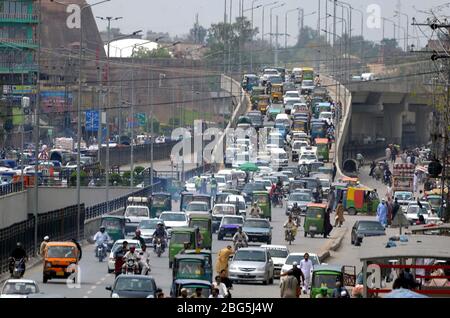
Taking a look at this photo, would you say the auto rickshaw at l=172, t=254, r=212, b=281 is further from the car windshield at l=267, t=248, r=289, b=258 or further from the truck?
the truck

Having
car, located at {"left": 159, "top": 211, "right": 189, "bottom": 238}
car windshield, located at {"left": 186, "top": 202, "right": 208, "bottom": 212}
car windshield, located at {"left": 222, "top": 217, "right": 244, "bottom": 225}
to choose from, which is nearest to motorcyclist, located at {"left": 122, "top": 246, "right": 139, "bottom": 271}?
car, located at {"left": 159, "top": 211, "right": 189, "bottom": 238}

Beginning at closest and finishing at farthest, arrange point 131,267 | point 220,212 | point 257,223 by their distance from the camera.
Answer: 1. point 131,267
2. point 257,223
3. point 220,212

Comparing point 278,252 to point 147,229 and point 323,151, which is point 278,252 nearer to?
point 147,229

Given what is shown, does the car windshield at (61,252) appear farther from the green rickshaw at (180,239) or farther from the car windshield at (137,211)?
the car windshield at (137,211)

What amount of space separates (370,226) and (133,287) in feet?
85.3

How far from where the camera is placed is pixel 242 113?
414ft

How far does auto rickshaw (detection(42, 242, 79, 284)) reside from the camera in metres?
38.5

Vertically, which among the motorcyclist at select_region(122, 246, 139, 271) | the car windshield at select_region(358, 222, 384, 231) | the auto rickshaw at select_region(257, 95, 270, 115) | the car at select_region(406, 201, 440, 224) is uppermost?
the auto rickshaw at select_region(257, 95, 270, 115)

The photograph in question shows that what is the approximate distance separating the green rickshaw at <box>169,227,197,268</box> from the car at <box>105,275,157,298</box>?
14.5 m

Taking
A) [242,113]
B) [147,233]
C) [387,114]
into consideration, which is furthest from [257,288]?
[387,114]

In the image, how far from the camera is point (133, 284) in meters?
29.4

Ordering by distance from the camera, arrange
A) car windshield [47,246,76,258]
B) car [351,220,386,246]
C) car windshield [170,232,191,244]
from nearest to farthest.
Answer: car windshield [47,246,76,258]
car windshield [170,232,191,244]
car [351,220,386,246]

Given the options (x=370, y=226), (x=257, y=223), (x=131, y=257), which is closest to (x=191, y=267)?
(x=131, y=257)

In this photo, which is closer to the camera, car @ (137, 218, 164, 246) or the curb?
the curb
